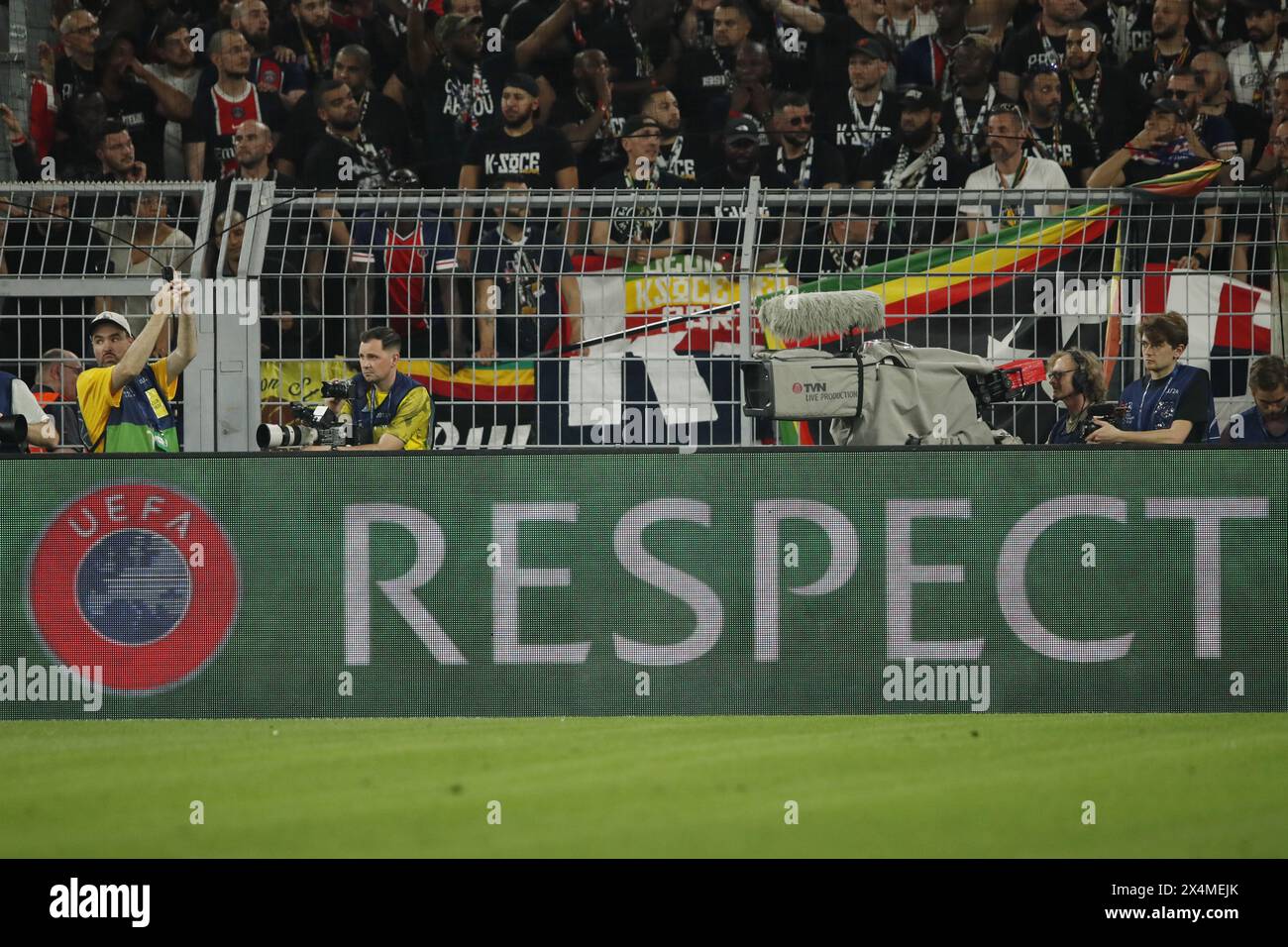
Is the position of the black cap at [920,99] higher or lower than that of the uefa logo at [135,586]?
higher

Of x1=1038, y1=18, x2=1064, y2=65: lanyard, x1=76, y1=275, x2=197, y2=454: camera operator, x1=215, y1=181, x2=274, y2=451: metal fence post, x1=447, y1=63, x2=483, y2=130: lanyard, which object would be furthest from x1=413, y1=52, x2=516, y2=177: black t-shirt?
x1=76, y1=275, x2=197, y2=454: camera operator

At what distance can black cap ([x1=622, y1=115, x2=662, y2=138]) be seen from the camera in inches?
336

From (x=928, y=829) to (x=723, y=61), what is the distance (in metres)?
6.21

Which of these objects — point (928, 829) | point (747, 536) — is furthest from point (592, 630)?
point (928, 829)

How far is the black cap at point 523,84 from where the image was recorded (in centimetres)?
879

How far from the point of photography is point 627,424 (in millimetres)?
6395

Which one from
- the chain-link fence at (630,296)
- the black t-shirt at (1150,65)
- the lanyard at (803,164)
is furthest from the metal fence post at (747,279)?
the black t-shirt at (1150,65)

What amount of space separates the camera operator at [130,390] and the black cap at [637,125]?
3520 mm

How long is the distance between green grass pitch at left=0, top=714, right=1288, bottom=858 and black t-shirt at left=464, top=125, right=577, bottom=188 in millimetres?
4410

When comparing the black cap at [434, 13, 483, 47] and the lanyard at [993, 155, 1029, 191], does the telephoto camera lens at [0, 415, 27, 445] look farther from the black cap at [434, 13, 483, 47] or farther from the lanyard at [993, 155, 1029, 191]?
the lanyard at [993, 155, 1029, 191]

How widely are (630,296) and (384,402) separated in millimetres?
1320

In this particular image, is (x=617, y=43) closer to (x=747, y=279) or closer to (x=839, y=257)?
(x=839, y=257)

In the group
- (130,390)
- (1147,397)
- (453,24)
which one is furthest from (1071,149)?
(130,390)

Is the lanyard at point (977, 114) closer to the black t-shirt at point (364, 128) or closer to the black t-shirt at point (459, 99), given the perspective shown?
the black t-shirt at point (459, 99)
